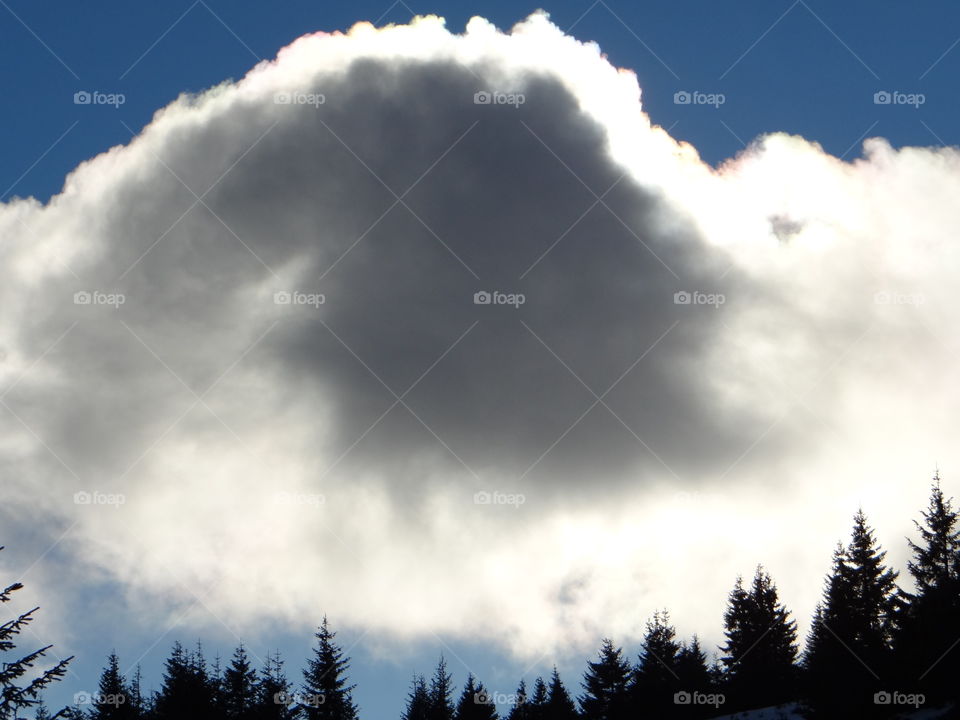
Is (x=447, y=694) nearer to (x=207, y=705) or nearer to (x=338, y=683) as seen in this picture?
(x=338, y=683)

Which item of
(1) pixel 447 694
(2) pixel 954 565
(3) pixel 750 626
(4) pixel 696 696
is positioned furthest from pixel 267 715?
(2) pixel 954 565

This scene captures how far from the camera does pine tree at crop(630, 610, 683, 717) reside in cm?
5472

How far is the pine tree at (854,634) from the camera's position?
37250 millimetres

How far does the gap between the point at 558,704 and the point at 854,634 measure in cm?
3344

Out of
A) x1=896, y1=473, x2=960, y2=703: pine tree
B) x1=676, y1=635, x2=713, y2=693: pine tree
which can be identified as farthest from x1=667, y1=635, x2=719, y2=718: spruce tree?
x1=896, y1=473, x2=960, y2=703: pine tree

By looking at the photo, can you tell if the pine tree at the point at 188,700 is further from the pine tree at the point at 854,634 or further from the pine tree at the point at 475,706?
the pine tree at the point at 854,634

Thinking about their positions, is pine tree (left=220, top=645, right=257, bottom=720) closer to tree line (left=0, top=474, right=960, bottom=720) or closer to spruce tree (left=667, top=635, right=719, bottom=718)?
tree line (left=0, top=474, right=960, bottom=720)

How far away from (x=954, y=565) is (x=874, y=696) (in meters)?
18.3

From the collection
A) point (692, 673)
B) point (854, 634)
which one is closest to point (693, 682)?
point (692, 673)

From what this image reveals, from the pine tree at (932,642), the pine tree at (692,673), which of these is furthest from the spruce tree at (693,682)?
the pine tree at (932,642)

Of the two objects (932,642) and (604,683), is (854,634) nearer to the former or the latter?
(932,642)

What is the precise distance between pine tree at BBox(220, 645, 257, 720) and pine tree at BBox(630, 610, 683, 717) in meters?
26.3

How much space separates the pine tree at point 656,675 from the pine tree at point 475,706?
10389mm

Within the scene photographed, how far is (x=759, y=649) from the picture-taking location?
56938 mm
